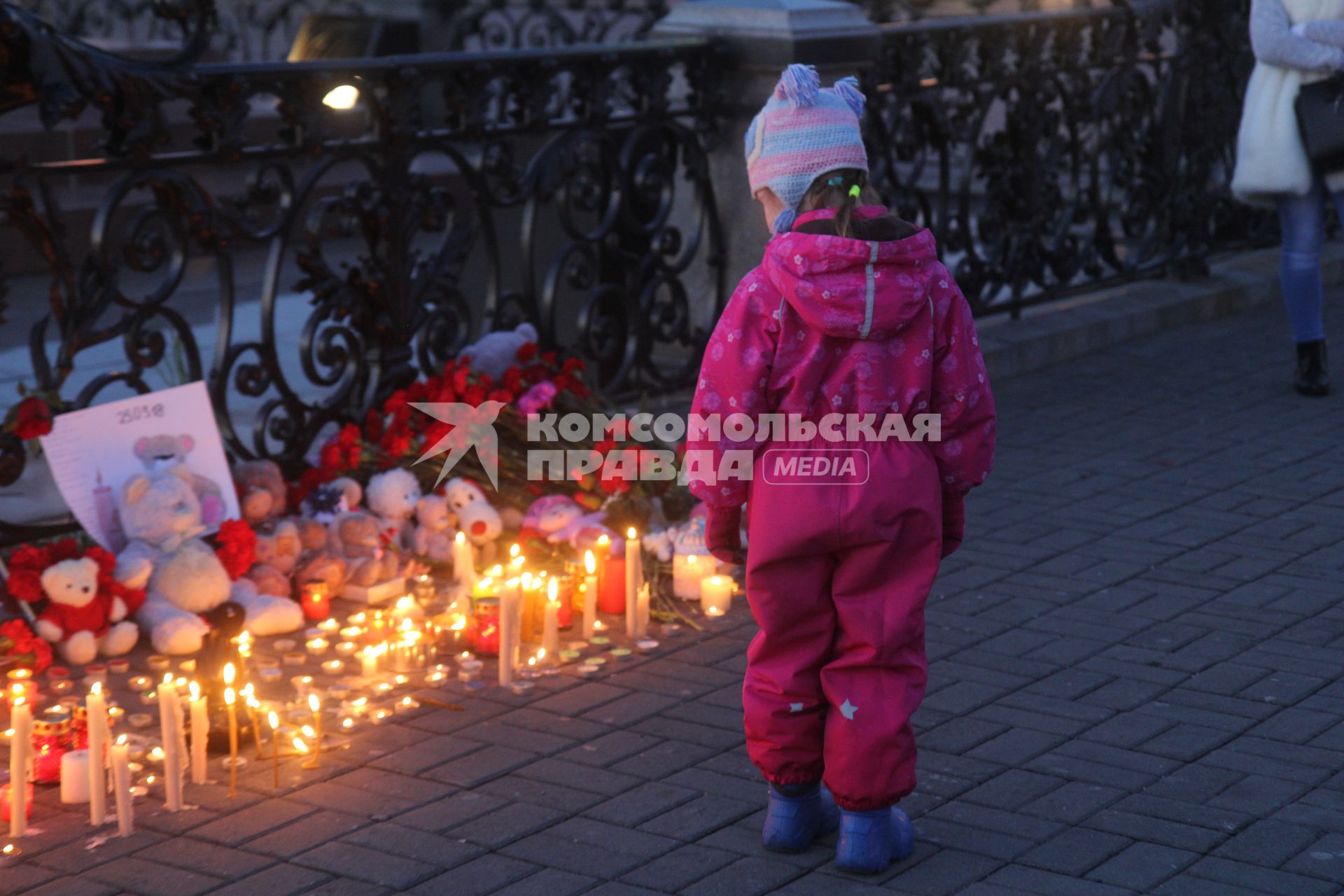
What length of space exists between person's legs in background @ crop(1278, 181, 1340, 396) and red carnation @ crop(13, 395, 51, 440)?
5224 mm

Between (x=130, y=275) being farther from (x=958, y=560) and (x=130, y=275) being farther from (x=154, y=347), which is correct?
(x=958, y=560)

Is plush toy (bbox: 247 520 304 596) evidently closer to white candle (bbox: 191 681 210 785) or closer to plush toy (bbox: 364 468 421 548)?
plush toy (bbox: 364 468 421 548)

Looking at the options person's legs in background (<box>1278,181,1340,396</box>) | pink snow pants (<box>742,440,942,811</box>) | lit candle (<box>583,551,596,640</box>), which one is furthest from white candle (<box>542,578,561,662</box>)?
person's legs in background (<box>1278,181,1340,396</box>)

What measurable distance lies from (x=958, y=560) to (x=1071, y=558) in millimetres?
374

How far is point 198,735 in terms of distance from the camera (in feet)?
13.2

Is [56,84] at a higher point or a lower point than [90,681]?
higher

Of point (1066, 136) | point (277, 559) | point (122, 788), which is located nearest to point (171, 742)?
point (122, 788)

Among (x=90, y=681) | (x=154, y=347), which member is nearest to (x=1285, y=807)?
(x=90, y=681)

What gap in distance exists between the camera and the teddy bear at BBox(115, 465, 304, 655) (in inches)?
195

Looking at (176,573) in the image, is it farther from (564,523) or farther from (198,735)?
(564,523)

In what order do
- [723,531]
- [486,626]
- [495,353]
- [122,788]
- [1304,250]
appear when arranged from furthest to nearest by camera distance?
[1304,250]
[495,353]
[486,626]
[122,788]
[723,531]

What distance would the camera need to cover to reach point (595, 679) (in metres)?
4.75
